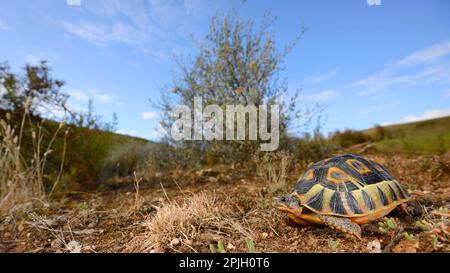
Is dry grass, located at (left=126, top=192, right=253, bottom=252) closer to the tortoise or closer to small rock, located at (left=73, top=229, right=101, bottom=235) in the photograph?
the tortoise

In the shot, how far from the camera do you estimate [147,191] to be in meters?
4.54

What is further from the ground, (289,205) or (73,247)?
(289,205)

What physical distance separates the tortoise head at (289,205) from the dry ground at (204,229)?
22cm

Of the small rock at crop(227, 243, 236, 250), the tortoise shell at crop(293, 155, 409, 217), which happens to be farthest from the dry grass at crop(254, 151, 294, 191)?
the small rock at crop(227, 243, 236, 250)

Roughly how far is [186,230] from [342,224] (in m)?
1.17

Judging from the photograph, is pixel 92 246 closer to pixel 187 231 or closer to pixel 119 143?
pixel 187 231

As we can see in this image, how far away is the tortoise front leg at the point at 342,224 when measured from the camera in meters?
2.05

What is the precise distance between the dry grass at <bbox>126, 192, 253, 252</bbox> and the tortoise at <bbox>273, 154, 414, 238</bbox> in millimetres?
462

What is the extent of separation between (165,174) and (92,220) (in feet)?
9.18

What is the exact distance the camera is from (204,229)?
7.80ft

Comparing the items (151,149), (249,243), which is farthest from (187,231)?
(151,149)

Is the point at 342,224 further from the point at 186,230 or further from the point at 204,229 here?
the point at 186,230

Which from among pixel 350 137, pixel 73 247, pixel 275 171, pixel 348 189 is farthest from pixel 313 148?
pixel 73 247
